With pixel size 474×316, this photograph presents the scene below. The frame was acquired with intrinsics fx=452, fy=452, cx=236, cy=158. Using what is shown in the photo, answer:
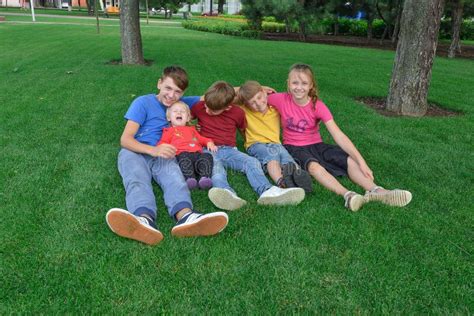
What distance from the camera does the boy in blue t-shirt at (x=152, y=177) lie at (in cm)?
287

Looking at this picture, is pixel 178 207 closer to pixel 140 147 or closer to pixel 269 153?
pixel 140 147

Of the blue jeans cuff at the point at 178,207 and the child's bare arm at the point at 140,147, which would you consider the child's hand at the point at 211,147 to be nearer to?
the child's bare arm at the point at 140,147

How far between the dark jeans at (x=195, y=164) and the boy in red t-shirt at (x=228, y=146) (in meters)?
0.07

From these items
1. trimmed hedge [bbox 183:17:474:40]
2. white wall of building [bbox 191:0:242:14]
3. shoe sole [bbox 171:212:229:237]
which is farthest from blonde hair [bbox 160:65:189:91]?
white wall of building [bbox 191:0:242:14]

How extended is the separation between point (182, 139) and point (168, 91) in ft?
1.54

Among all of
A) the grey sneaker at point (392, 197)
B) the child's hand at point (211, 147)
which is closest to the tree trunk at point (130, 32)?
the child's hand at point (211, 147)

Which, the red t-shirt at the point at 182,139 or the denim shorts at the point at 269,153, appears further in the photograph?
the denim shorts at the point at 269,153

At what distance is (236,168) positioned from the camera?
4188 mm

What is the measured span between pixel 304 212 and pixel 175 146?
133cm

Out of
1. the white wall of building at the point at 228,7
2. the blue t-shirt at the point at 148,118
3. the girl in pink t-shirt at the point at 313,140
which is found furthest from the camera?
the white wall of building at the point at 228,7

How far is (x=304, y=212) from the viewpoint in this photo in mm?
3432

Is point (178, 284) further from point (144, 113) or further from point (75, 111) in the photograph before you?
point (75, 111)

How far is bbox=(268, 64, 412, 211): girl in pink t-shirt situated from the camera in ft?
13.0

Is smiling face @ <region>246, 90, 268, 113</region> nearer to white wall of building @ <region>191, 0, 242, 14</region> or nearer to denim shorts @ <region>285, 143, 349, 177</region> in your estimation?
denim shorts @ <region>285, 143, 349, 177</region>
